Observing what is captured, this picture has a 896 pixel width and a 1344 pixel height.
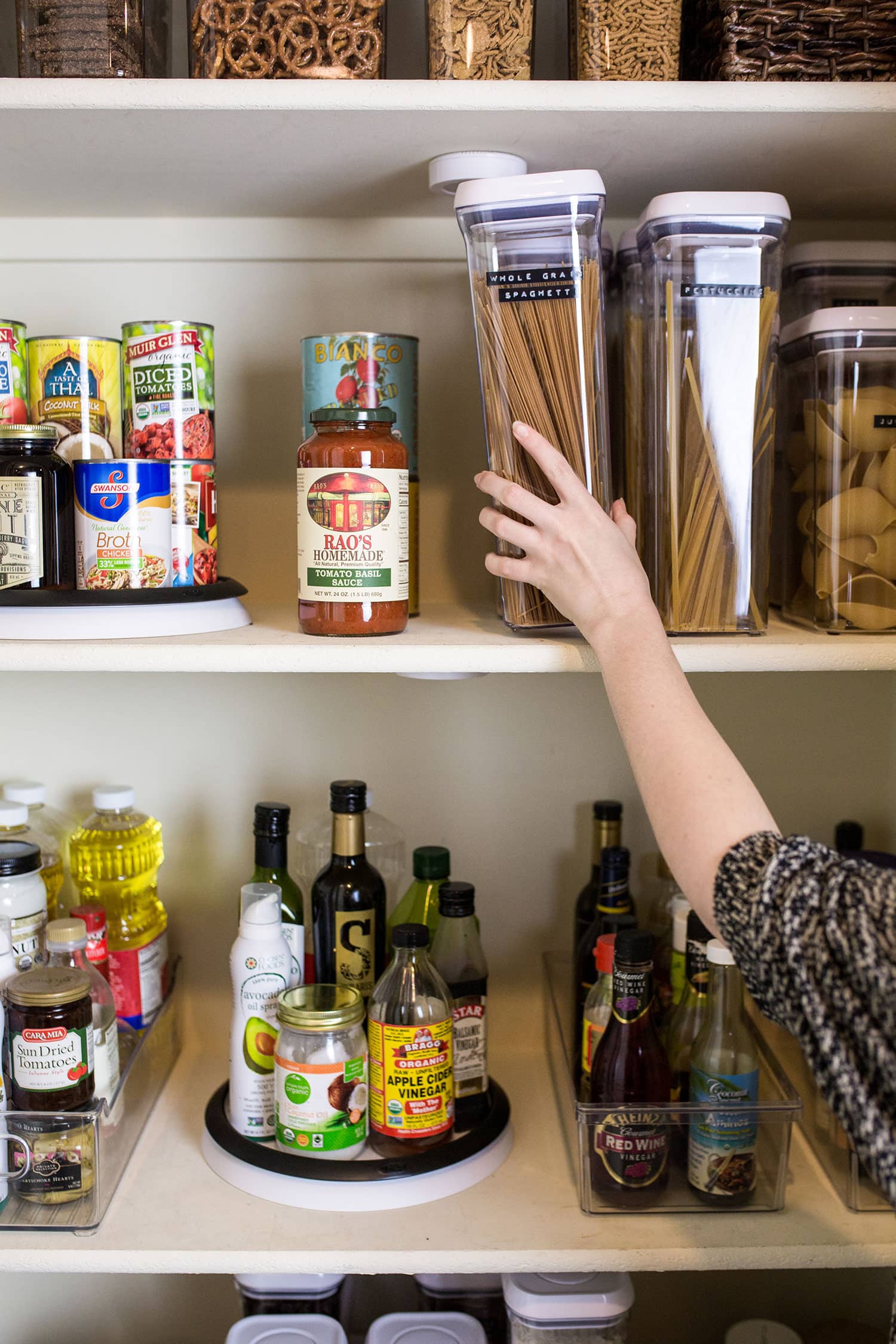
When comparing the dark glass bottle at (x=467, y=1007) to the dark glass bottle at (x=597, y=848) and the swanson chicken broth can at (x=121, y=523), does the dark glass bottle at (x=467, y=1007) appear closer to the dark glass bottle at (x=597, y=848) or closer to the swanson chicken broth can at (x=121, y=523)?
the dark glass bottle at (x=597, y=848)

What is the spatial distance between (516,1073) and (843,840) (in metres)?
0.46

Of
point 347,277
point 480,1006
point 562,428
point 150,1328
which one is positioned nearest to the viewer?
point 562,428

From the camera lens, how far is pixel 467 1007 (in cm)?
112

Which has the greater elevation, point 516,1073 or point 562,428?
point 562,428

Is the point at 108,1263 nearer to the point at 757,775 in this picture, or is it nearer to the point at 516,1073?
the point at 516,1073

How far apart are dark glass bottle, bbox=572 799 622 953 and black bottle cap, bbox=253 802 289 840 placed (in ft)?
1.10

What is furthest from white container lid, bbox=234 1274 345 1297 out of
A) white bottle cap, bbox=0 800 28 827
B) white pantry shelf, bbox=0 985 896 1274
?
white bottle cap, bbox=0 800 28 827

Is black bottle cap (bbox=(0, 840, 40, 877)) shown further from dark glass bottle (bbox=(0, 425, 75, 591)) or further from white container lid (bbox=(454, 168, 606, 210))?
white container lid (bbox=(454, 168, 606, 210))

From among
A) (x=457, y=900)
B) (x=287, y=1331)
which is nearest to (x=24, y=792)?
(x=457, y=900)

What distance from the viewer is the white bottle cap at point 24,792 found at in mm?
1255

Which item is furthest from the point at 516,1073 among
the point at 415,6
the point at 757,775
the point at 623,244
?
the point at 415,6

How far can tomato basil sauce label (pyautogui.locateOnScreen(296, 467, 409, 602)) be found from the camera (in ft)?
3.10

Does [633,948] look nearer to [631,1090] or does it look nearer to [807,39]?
[631,1090]

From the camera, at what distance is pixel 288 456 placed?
1.27 m
